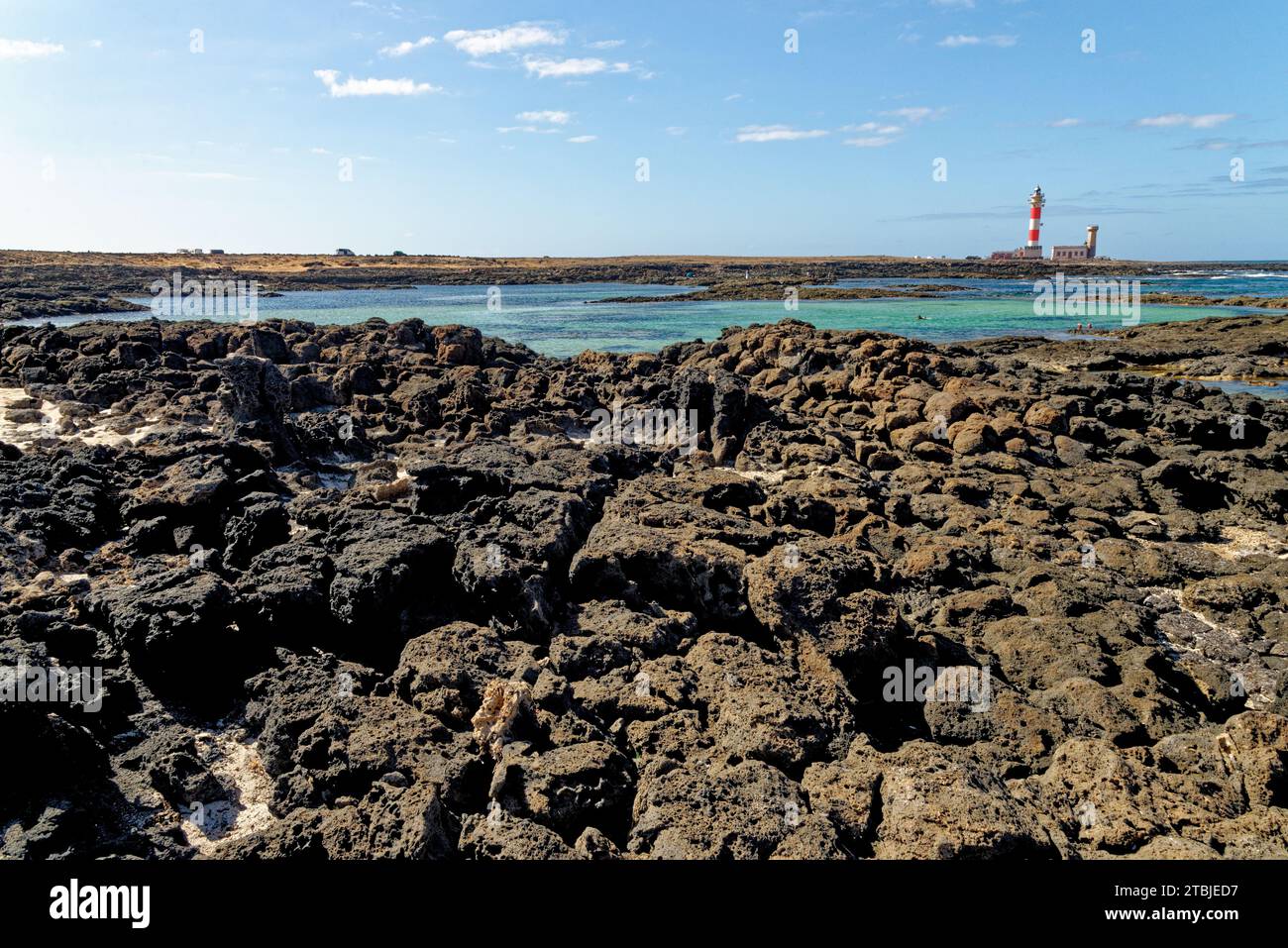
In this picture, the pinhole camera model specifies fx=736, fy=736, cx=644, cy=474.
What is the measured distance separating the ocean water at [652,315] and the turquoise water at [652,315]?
0.07 m

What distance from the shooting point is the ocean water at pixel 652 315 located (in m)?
43.4

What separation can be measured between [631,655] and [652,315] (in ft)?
170

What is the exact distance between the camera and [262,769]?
561 cm

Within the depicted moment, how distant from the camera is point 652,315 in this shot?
56.4m

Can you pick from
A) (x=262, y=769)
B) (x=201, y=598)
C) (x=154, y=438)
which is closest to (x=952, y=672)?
(x=262, y=769)

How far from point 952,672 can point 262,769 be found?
5.67 m

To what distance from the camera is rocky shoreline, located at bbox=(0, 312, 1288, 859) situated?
4.60 metres
